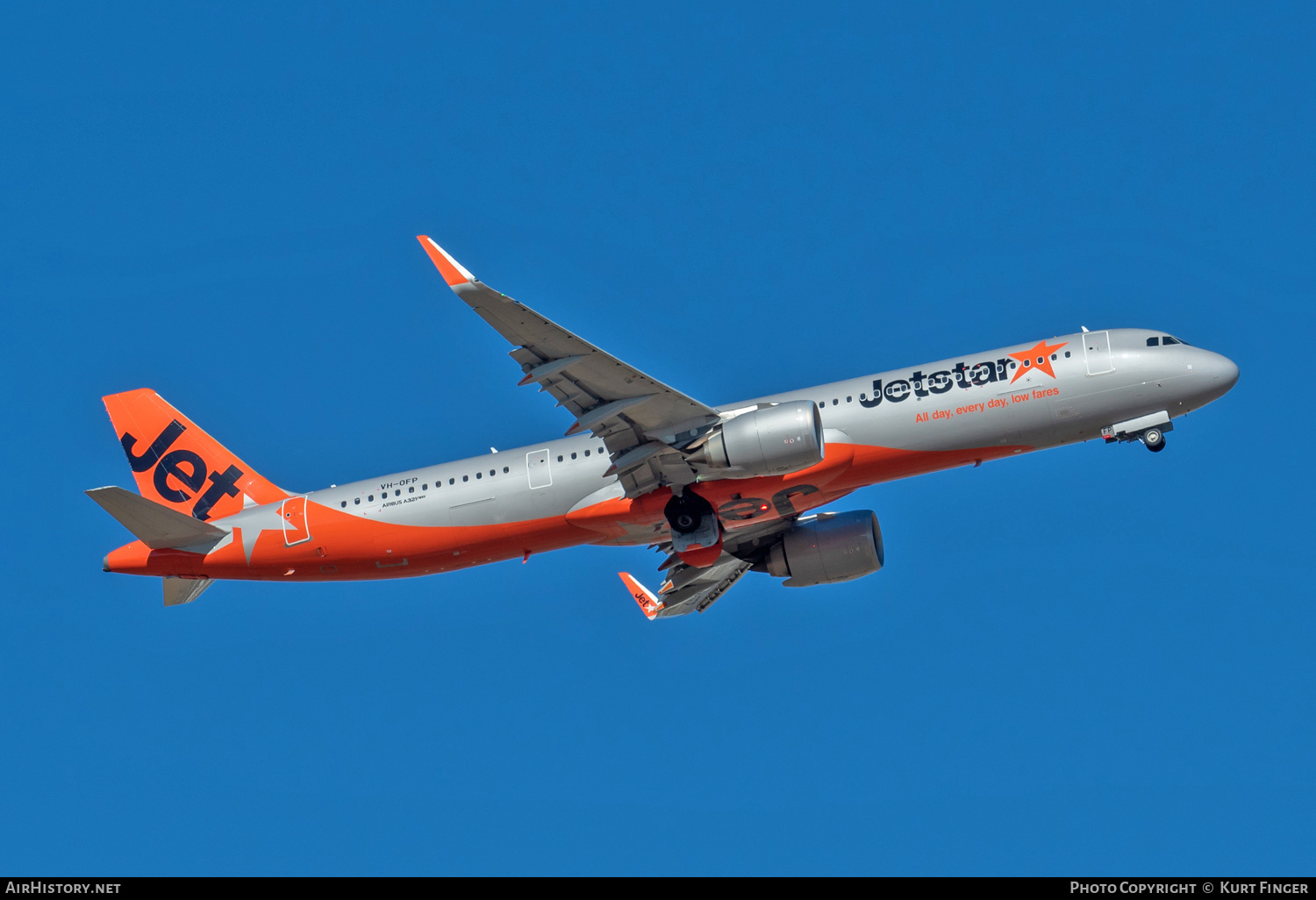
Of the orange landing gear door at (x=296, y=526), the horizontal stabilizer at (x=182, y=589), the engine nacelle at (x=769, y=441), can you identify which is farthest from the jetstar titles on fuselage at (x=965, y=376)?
the horizontal stabilizer at (x=182, y=589)

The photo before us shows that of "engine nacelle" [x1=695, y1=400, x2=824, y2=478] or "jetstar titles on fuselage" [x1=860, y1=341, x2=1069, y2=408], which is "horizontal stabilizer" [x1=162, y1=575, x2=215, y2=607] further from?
"jetstar titles on fuselage" [x1=860, y1=341, x2=1069, y2=408]

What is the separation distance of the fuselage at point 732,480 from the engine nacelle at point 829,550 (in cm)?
385

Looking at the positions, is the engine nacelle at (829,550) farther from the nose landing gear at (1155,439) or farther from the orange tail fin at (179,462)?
the orange tail fin at (179,462)

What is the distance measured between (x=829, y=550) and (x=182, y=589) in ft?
72.4

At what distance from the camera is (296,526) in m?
44.0

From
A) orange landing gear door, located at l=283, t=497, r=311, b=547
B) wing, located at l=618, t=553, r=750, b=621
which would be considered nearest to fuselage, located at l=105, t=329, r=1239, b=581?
orange landing gear door, located at l=283, t=497, r=311, b=547

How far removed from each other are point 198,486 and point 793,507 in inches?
802

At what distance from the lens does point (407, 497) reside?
1714 inches

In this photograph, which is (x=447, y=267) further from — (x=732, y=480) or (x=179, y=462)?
(x=179, y=462)

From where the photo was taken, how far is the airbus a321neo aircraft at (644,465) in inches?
1537

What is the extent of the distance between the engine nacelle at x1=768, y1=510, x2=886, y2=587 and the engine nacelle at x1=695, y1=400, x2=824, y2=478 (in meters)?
7.95

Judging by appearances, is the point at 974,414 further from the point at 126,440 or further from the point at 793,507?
the point at 126,440

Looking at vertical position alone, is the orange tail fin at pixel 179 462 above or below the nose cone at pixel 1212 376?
above
